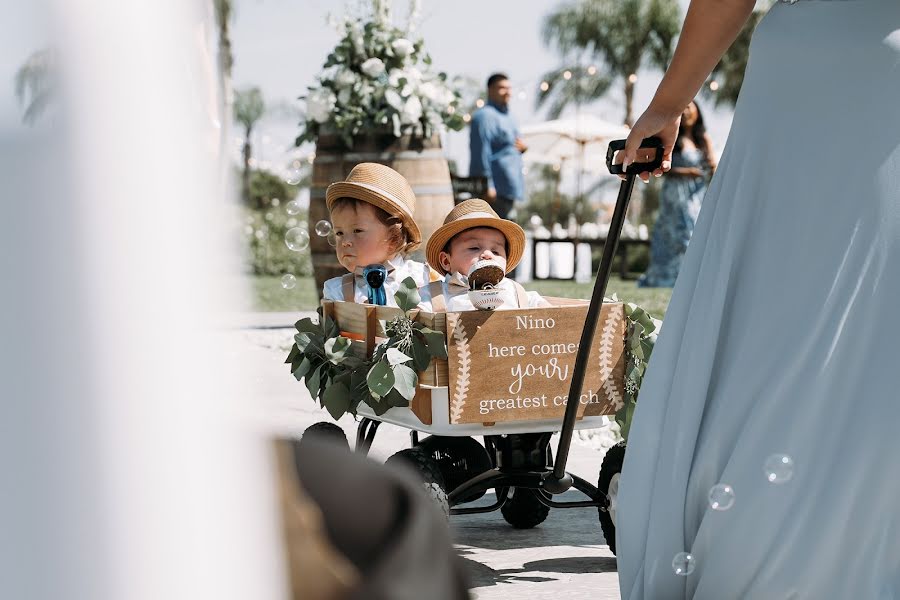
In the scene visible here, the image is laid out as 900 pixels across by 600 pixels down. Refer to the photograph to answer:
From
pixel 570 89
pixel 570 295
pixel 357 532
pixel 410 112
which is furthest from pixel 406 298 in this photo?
pixel 570 89

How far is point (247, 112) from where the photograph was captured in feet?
1.25

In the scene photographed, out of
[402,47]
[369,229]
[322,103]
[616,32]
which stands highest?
[616,32]

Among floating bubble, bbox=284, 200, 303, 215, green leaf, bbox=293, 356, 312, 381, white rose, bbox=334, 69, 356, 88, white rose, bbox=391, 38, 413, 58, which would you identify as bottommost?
green leaf, bbox=293, 356, 312, 381

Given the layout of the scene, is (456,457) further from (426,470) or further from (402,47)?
(402,47)

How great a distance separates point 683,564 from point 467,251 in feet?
4.49

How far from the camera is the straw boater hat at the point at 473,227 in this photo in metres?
3.34

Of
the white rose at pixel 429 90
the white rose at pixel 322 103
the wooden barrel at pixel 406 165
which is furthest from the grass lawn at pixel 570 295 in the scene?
the white rose at pixel 429 90

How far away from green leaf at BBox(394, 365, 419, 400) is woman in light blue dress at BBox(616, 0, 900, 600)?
2.32ft

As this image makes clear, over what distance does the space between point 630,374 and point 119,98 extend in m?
2.75

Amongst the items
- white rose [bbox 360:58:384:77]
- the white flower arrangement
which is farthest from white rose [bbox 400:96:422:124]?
white rose [bbox 360:58:384:77]

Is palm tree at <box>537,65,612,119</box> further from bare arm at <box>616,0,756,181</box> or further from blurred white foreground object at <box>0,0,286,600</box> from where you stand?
blurred white foreground object at <box>0,0,286,600</box>

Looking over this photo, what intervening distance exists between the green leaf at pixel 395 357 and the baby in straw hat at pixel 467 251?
44cm

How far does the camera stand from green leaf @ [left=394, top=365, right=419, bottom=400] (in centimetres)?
283

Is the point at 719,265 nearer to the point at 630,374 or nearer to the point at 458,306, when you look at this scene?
the point at 630,374
